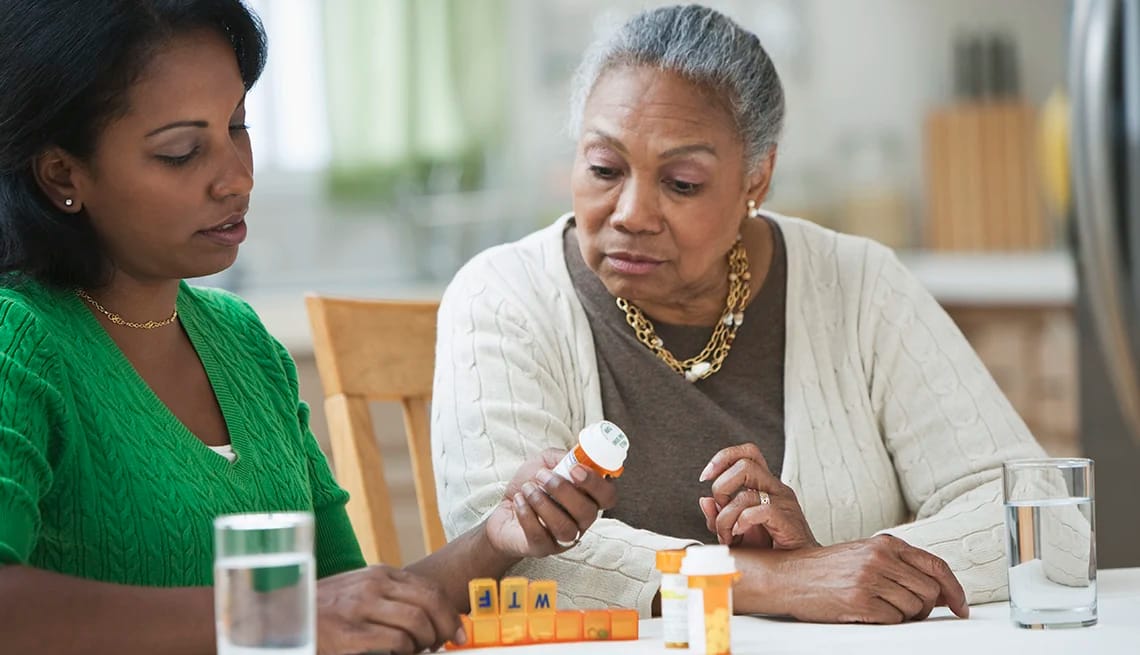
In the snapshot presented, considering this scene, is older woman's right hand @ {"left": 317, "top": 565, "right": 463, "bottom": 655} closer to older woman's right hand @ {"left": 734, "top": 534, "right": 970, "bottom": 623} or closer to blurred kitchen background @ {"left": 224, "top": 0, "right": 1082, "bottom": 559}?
older woman's right hand @ {"left": 734, "top": 534, "right": 970, "bottom": 623}

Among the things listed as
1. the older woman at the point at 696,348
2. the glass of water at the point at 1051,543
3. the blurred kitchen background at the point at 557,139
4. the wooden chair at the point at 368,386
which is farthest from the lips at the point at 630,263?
the blurred kitchen background at the point at 557,139

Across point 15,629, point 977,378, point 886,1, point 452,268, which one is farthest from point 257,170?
point 15,629

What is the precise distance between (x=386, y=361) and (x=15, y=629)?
816 mm

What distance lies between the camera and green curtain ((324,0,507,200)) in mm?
3906

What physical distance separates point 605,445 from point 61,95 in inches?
22.6

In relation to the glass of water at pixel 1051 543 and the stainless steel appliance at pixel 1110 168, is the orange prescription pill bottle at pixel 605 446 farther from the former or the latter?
the stainless steel appliance at pixel 1110 168

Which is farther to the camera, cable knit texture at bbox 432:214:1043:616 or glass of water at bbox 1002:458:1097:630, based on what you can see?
cable knit texture at bbox 432:214:1043:616

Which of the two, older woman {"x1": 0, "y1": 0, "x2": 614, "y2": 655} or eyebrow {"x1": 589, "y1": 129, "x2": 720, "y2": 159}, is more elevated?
eyebrow {"x1": 589, "y1": 129, "x2": 720, "y2": 159}

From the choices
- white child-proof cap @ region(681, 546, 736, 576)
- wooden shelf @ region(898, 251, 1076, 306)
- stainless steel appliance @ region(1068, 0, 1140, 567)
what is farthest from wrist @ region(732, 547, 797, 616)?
wooden shelf @ region(898, 251, 1076, 306)

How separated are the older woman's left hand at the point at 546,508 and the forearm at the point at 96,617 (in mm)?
311

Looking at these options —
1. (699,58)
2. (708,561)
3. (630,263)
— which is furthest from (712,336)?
(708,561)

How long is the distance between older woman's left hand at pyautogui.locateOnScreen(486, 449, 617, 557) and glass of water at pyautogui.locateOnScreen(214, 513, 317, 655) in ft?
1.17

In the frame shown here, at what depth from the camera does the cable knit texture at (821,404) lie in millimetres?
1618

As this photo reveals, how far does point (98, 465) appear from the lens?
51.3 inches
